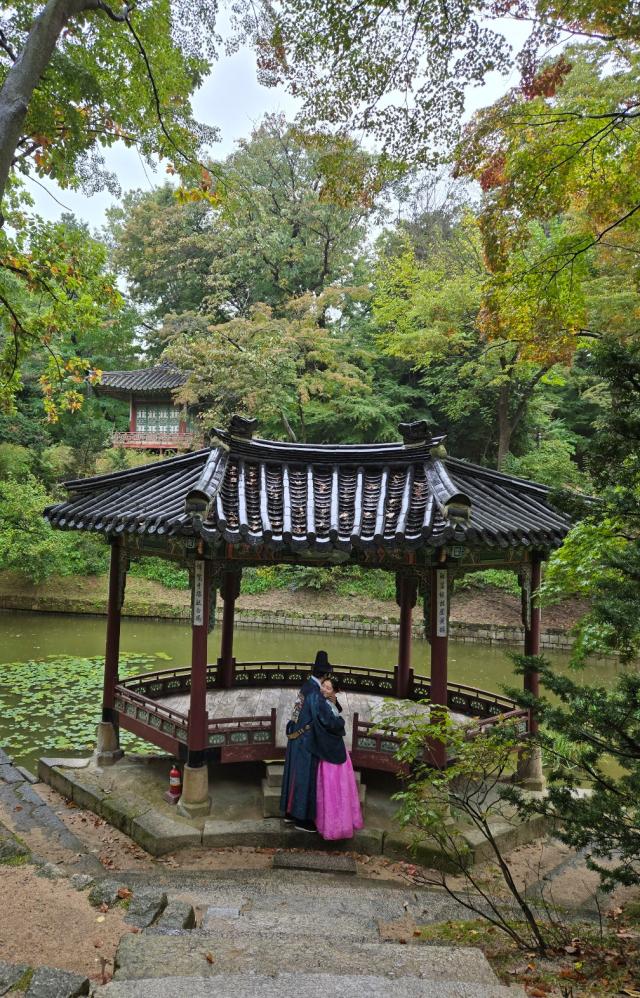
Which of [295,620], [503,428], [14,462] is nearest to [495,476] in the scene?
[295,620]

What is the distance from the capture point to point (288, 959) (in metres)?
3.19

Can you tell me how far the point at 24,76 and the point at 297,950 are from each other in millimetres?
6397

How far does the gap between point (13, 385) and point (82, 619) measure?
13353mm

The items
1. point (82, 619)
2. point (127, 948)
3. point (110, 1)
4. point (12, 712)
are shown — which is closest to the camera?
point (127, 948)

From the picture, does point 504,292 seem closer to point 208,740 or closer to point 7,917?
point 208,740

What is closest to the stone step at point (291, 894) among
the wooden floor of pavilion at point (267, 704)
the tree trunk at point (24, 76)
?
the wooden floor of pavilion at point (267, 704)

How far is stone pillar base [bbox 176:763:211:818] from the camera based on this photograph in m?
6.24

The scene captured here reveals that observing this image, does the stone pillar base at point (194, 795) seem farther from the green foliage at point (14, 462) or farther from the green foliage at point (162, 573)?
the green foliage at point (14, 462)

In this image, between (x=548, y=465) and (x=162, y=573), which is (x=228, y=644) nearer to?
(x=162, y=573)

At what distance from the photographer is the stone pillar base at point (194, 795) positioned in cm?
624

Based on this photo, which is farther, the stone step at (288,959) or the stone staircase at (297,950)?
the stone step at (288,959)

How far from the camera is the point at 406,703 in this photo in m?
4.94

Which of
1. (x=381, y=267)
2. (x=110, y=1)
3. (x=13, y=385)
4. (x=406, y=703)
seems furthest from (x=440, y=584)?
(x=381, y=267)

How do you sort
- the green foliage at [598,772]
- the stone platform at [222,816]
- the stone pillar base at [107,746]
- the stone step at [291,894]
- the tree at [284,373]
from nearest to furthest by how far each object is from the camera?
the green foliage at [598,772]
the stone step at [291,894]
the stone platform at [222,816]
the stone pillar base at [107,746]
the tree at [284,373]
